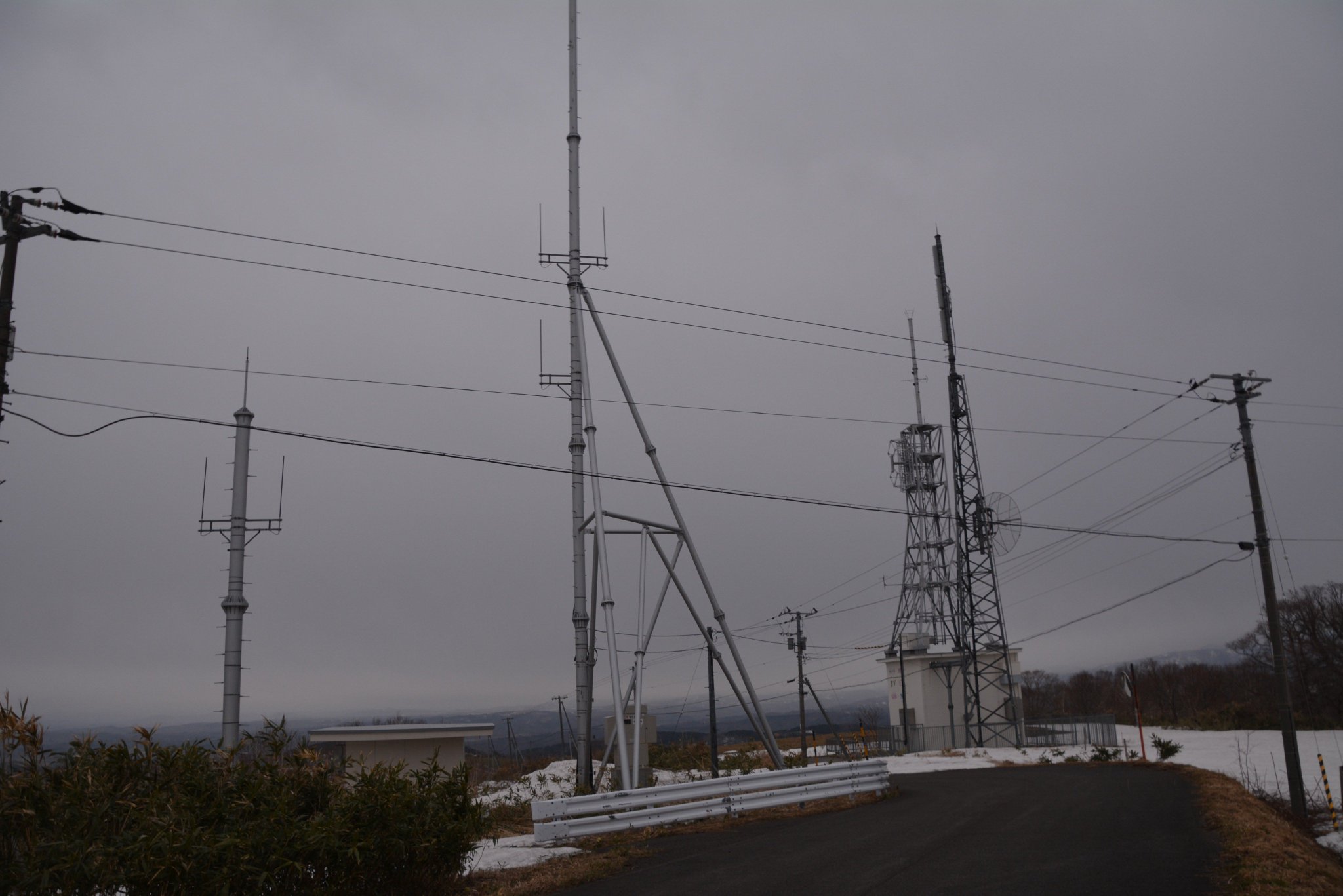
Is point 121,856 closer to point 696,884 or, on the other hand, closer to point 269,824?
point 269,824

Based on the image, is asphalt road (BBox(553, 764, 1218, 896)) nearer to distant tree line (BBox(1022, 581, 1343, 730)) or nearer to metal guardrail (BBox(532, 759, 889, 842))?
metal guardrail (BBox(532, 759, 889, 842))

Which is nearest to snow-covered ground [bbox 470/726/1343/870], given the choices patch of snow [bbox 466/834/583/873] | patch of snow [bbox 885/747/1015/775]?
patch of snow [bbox 885/747/1015/775]

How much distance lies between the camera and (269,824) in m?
8.65

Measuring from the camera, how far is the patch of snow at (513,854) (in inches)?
487

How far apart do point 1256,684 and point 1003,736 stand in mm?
39122

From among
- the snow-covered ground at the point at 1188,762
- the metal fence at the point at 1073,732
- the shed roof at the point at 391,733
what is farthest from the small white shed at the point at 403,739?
the metal fence at the point at 1073,732

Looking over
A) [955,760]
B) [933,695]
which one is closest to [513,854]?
[955,760]

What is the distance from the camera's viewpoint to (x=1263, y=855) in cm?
1071

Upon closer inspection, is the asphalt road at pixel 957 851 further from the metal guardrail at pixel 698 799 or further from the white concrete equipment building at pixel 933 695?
the white concrete equipment building at pixel 933 695

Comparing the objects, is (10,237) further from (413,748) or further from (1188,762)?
(1188,762)

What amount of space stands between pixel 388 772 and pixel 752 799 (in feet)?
27.1

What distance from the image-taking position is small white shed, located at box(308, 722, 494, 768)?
3084 cm

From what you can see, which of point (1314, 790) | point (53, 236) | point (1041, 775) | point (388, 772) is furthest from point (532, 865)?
point (1314, 790)

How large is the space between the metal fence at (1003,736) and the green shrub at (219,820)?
35.8 metres
